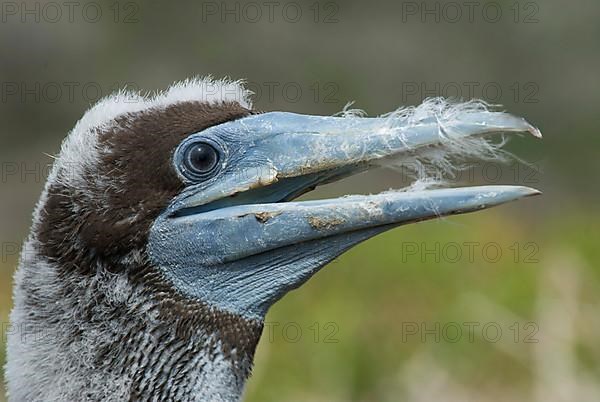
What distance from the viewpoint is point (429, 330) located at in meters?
7.64

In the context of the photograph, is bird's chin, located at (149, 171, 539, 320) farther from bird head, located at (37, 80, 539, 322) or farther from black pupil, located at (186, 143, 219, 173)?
black pupil, located at (186, 143, 219, 173)

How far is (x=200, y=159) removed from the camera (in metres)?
3.92

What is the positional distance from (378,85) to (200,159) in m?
9.79

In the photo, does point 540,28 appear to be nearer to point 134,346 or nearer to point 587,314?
point 587,314

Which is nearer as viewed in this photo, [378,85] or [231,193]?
[231,193]

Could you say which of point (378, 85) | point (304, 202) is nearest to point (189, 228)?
point (304, 202)

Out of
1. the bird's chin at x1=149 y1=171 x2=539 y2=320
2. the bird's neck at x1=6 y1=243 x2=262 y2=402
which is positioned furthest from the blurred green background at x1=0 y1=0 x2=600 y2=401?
the bird's neck at x1=6 y1=243 x2=262 y2=402

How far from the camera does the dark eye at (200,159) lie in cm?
389

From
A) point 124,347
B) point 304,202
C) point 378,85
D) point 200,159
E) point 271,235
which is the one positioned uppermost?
point 378,85

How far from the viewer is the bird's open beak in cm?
381

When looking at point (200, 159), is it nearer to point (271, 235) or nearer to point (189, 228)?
point (189, 228)

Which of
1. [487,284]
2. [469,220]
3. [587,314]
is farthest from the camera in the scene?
[469,220]

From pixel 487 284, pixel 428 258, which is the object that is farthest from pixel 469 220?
pixel 487 284

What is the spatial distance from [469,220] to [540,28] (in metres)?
5.30
